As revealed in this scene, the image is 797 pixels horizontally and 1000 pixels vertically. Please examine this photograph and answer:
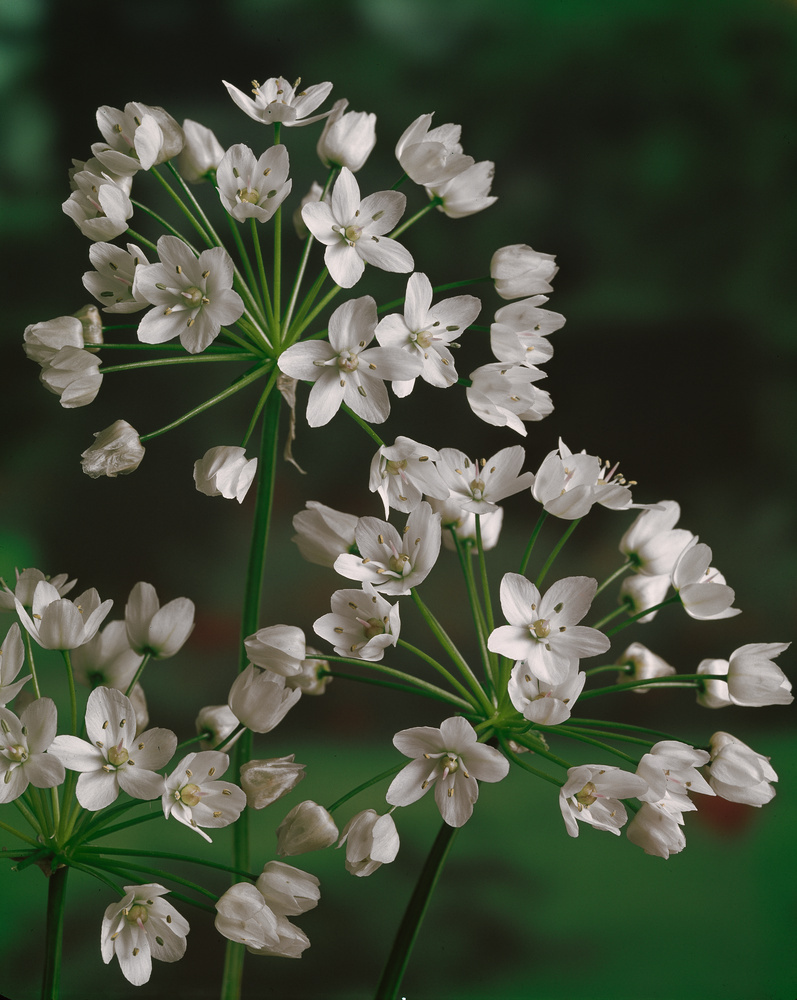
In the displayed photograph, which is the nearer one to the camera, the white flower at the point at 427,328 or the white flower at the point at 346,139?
the white flower at the point at 427,328

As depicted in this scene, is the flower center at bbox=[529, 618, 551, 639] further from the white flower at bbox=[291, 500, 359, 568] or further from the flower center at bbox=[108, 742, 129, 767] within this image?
the flower center at bbox=[108, 742, 129, 767]

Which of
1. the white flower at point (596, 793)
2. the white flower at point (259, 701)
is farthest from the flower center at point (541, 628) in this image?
the white flower at point (259, 701)

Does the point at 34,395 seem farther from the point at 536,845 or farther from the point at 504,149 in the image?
the point at 536,845

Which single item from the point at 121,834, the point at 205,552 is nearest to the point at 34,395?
the point at 205,552

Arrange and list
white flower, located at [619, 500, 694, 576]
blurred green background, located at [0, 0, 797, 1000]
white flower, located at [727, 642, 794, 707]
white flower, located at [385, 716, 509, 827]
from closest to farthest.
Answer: white flower, located at [385, 716, 509, 827]
white flower, located at [727, 642, 794, 707]
white flower, located at [619, 500, 694, 576]
blurred green background, located at [0, 0, 797, 1000]

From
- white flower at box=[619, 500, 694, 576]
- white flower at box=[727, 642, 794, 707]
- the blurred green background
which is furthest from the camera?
the blurred green background

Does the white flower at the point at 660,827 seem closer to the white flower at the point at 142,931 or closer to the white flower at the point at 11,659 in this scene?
the white flower at the point at 142,931

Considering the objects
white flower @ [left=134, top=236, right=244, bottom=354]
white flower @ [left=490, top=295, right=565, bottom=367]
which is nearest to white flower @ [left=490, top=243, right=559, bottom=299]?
white flower @ [left=490, top=295, right=565, bottom=367]
